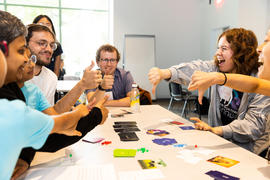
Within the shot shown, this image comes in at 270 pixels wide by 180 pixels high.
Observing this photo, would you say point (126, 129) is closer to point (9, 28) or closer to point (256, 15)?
point (9, 28)

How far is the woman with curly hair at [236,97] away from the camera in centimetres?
161

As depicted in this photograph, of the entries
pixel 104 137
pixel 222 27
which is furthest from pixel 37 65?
pixel 222 27

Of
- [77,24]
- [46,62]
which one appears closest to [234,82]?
[46,62]

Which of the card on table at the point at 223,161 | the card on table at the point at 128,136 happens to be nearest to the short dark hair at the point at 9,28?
the card on table at the point at 128,136

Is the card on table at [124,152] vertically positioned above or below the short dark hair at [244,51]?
below

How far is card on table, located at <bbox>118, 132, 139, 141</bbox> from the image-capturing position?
1402mm

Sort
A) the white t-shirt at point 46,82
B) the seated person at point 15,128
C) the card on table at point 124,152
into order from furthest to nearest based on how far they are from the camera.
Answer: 1. the white t-shirt at point 46,82
2. the card on table at point 124,152
3. the seated person at point 15,128

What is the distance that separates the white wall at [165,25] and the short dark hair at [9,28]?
6497mm

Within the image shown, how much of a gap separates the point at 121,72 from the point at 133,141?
5.19ft

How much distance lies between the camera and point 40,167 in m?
1.03

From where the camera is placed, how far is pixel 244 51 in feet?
5.91

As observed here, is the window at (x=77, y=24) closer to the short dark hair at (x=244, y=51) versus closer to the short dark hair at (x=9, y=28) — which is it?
the short dark hair at (x=244, y=51)

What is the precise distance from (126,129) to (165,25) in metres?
6.73

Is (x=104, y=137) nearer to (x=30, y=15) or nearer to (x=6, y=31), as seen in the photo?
(x=6, y=31)
